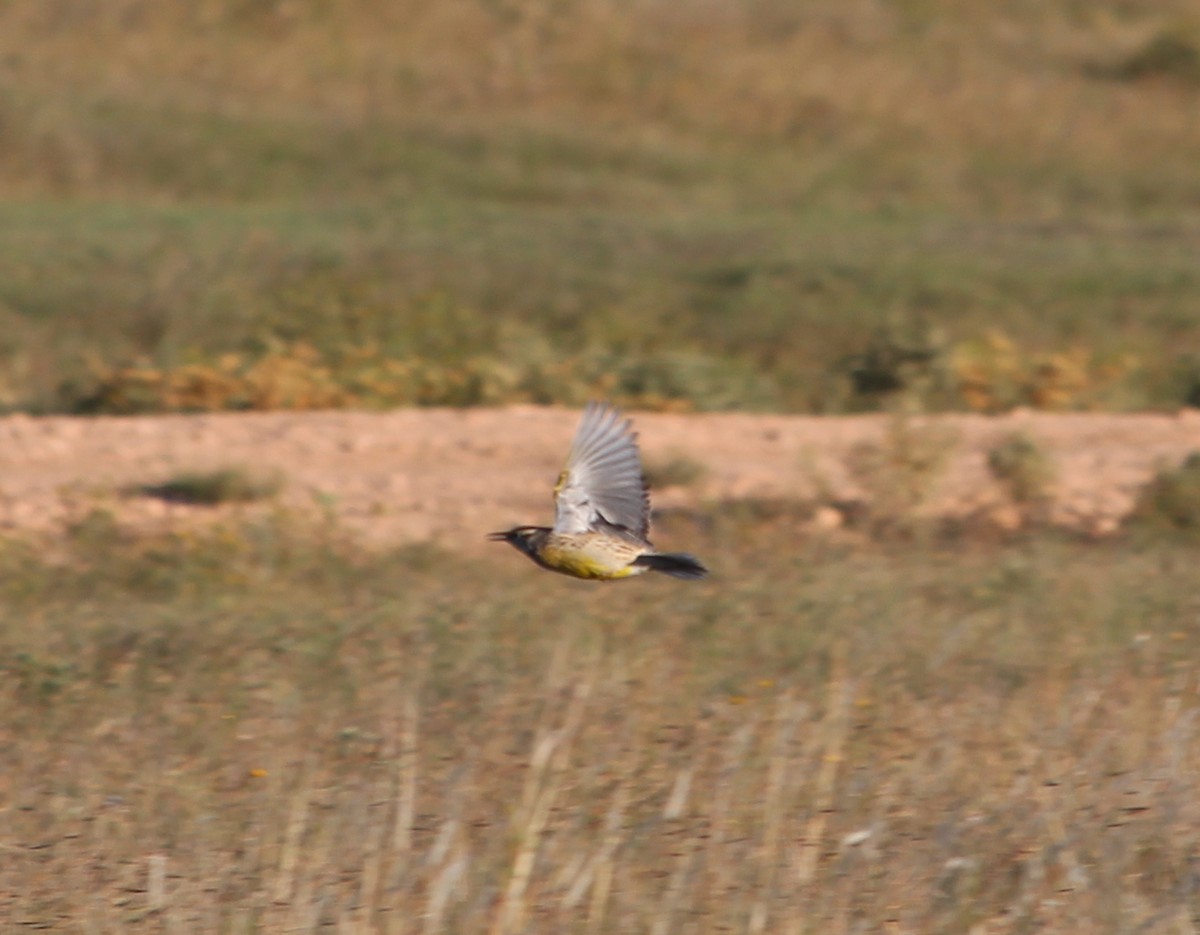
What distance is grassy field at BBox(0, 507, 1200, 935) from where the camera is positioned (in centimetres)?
412

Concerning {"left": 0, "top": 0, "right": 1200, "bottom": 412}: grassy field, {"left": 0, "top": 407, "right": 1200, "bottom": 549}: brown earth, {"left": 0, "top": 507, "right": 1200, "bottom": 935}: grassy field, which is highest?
{"left": 0, "top": 0, "right": 1200, "bottom": 412}: grassy field

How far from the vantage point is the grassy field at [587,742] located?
412 cm

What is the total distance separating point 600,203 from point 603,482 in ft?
45.7

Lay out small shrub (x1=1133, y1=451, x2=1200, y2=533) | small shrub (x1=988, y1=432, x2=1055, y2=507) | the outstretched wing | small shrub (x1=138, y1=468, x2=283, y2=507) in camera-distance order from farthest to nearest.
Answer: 1. small shrub (x1=988, y1=432, x2=1055, y2=507)
2. small shrub (x1=1133, y1=451, x2=1200, y2=533)
3. small shrub (x1=138, y1=468, x2=283, y2=507)
4. the outstretched wing

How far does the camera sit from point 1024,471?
9758mm

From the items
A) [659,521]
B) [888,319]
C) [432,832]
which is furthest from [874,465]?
[432,832]

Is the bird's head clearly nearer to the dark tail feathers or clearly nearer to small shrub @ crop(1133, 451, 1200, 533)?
the dark tail feathers

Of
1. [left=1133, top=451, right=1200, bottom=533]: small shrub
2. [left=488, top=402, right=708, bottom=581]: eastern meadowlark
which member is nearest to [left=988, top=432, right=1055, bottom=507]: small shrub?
[left=1133, top=451, right=1200, bottom=533]: small shrub

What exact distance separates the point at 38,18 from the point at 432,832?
18884mm

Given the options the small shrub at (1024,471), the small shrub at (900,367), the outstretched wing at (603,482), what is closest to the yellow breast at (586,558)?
the outstretched wing at (603,482)

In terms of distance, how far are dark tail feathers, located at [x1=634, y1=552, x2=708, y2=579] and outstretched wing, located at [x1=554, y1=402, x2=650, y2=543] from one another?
0.25 meters

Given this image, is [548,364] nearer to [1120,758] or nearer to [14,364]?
[14,364]

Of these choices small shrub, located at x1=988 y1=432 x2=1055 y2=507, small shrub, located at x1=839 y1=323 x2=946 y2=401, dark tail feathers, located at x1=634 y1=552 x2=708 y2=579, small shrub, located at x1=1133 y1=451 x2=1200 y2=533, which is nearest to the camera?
dark tail feathers, located at x1=634 y1=552 x2=708 y2=579

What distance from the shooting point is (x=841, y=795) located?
484 cm
